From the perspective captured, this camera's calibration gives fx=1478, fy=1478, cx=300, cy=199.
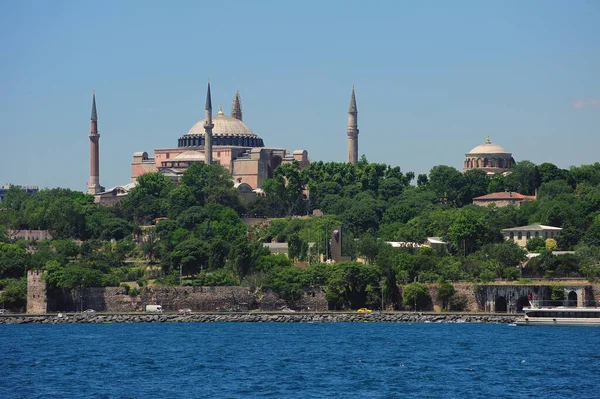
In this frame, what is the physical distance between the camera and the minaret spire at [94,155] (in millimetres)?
137250

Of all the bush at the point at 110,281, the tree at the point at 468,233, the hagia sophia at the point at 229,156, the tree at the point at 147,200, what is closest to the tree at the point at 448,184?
the hagia sophia at the point at 229,156

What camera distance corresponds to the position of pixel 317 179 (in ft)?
441

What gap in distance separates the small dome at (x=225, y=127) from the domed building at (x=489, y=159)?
22732 mm

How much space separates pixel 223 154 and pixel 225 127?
5787 mm

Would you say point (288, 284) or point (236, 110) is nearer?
point (288, 284)

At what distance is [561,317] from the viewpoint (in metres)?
79.4

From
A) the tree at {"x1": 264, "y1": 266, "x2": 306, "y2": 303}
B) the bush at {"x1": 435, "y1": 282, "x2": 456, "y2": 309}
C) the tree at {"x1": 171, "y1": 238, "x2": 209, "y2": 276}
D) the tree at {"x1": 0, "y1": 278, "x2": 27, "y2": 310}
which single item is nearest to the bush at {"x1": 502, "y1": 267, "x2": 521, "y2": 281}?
the bush at {"x1": 435, "y1": 282, "x2": 456, "y2": 309}

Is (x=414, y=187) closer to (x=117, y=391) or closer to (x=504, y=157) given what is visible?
(x=504, y=157)

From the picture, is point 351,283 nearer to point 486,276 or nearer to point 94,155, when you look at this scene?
point 486,276

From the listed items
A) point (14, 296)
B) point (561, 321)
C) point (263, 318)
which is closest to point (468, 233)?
point (263, 318)

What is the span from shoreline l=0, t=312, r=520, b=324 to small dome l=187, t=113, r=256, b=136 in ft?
211

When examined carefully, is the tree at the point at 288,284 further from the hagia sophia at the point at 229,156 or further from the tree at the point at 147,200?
the hagia sophia at the point at 229,156

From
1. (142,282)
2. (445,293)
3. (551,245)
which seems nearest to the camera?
(445,293)

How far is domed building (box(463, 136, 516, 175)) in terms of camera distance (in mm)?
146750
